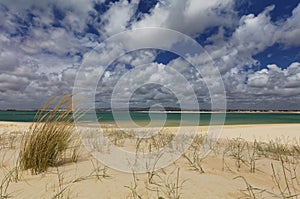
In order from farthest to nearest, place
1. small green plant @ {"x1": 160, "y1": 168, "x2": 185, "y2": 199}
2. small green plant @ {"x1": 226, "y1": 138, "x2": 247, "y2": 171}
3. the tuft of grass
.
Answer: small green plant @ {"x1": 226, "y1": 138, "x2": 247, "y2": 171}, the tuft of grass, small green plant @ {"x1": 160, "y1": 168, "x2": 185, "y2": 199}

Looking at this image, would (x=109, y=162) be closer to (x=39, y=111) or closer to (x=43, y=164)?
(x=43, y=164)

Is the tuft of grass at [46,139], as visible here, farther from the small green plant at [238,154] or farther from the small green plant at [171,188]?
the small green plant at [238,154]

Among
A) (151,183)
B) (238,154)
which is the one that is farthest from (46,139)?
(238,154)

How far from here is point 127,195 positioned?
202cm

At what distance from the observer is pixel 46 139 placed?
293 cm

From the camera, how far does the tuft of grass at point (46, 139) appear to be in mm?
2794

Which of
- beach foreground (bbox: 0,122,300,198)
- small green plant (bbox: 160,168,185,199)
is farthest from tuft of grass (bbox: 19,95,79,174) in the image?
small green plant (bbox: 160,168,185,199)

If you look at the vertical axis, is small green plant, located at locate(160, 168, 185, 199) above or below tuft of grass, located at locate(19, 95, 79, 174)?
below

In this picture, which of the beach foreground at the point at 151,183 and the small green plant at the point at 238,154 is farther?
the small green plant at the point at 238,154

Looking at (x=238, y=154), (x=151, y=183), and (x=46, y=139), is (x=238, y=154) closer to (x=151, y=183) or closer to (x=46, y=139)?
(x=151, y=183)

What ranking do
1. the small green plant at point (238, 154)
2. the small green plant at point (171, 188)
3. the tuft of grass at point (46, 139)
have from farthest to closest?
the small green plant at point (238, 154) → the tuft of grass at point (46, 139) → the small green plant at point (171, 188)

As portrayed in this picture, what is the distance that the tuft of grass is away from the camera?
279 centimetres

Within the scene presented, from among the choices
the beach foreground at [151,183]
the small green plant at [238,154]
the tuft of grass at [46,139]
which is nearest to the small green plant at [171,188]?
the beach foreground at [151,183]

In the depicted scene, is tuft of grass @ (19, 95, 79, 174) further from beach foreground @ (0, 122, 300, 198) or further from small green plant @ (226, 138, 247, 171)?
small green plant @ (226, 138, 247, 171)
